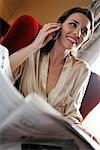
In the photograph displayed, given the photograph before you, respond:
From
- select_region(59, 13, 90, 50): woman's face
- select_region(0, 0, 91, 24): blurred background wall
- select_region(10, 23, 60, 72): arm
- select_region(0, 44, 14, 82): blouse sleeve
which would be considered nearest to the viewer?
select_region(0, 44, 14, 82): blouse sleeve

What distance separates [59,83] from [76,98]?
0.10 m

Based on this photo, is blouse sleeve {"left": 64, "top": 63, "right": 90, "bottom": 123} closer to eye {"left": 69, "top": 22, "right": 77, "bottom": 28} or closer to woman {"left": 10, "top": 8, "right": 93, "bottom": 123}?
woman {"left": 10, "top": 8, "right": 93, "bottom": 123}

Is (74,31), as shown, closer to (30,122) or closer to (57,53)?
(57,53)

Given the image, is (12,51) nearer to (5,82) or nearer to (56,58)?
(56,58)

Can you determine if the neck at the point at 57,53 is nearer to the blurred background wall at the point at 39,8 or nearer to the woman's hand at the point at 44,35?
the woman's hand at the point at 44,35

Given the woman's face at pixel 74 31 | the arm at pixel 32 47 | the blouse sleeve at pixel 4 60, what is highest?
the woman's face at pixel 74 31

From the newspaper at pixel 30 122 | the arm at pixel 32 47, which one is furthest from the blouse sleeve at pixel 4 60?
the newspaper at pixel 30 122

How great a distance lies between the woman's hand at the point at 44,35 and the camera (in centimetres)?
112

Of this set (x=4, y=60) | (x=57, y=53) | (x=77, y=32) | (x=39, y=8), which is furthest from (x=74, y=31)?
(x=39, y=8)

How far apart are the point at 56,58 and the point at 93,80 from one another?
0.39 metres

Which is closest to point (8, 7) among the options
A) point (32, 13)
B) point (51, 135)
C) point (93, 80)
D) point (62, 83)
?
point (32, 13)

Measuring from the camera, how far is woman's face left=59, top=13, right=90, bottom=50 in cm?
120

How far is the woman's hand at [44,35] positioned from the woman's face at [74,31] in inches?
1.7

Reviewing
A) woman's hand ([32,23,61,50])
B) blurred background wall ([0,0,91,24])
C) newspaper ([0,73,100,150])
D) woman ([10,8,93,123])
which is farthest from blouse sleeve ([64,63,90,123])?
blurred background wall ([0,0,91,24])
